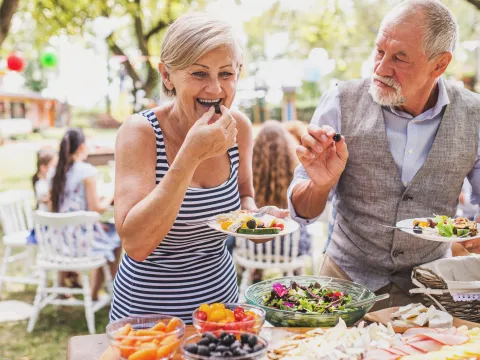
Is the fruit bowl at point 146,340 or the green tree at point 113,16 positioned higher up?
the green tree at point 113,16

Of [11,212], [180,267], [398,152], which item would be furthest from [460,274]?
[11,212]

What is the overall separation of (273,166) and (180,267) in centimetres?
314

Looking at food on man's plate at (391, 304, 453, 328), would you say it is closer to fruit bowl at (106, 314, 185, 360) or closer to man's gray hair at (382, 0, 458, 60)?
fruit bowl at (106, 314, 185, 360)

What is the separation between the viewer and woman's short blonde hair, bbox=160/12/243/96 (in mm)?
1746

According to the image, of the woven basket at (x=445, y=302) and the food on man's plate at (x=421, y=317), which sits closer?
the food on man's plate at (x=421, y=317)

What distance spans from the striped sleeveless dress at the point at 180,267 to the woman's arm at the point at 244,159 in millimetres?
199

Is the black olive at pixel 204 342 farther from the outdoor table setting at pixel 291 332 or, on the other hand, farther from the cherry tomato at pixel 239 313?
the cherry tomato at pixel 239 313

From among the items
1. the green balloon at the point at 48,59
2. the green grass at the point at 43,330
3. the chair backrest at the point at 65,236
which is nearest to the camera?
the green grass at the point at 43,330

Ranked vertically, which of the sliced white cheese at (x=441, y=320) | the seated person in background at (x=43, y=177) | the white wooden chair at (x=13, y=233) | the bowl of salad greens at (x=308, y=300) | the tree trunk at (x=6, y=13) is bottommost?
the white wooden chair at (x=13, y=233)

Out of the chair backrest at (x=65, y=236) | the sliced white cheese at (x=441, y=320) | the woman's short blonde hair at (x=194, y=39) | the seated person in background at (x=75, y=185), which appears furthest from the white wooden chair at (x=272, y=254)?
the woman's short blonde hair at (x=194, y=39)

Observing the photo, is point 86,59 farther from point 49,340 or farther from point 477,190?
point 477,190

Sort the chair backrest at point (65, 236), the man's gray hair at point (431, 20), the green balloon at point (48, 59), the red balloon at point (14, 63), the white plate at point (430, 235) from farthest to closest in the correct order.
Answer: the green balloon at point (48, 59)
the red balloon at point (14, 63)
the chair backrest at point (65, 236)
the man's gray hair at point (431, 20)
the white plate at point (430, 235)

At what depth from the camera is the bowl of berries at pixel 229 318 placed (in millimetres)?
1449

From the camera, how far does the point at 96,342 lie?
1.66 meters
